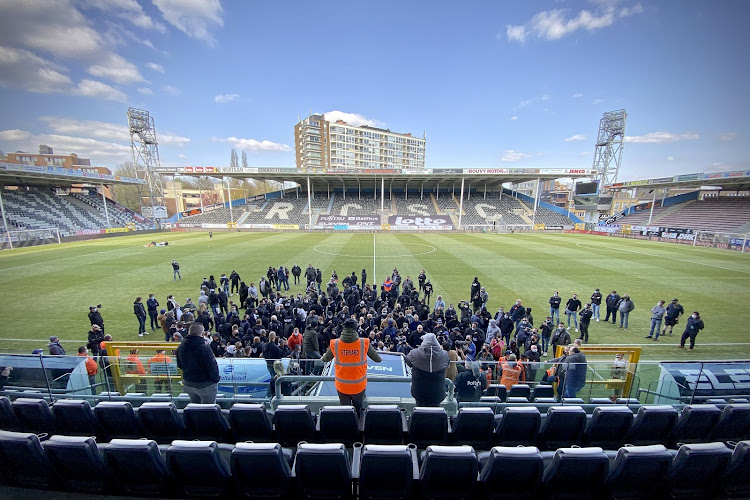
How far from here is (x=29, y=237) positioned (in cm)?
3394

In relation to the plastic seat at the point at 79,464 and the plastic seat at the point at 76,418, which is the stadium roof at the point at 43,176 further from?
the plastic seat at the point at 79,464

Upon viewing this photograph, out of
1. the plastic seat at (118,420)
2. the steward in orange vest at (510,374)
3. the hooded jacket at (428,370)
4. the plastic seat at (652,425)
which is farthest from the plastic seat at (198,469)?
the steward in orange vest at (510,374)

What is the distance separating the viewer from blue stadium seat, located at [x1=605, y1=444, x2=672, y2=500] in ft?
8.07

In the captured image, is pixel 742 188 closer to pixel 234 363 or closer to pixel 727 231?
pixel 727 231

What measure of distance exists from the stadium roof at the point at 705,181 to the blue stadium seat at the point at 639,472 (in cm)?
5066

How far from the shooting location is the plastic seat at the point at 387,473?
7.98ft

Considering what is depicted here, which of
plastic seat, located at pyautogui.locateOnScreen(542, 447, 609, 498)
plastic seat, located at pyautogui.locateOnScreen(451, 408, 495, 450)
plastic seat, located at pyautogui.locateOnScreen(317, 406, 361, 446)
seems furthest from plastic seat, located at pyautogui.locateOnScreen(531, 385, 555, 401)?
plastic seat, located at pyautogui.locateOnScreen(317, 406, 361, 446)

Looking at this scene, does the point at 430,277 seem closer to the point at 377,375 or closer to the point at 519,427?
the point at 377,375

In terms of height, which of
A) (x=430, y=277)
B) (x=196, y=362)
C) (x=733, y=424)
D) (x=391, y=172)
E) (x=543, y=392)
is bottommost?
(x=430, y=277)

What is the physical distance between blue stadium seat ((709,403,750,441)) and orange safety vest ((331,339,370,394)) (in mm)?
4228

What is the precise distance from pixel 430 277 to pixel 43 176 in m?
48.2

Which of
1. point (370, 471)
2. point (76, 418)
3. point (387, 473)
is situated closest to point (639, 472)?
point (387, 473)

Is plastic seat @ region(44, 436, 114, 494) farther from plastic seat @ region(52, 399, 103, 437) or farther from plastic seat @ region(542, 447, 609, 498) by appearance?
plastic seat @ region(542, 447, 609, 498)

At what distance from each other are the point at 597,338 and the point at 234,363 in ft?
37.1
